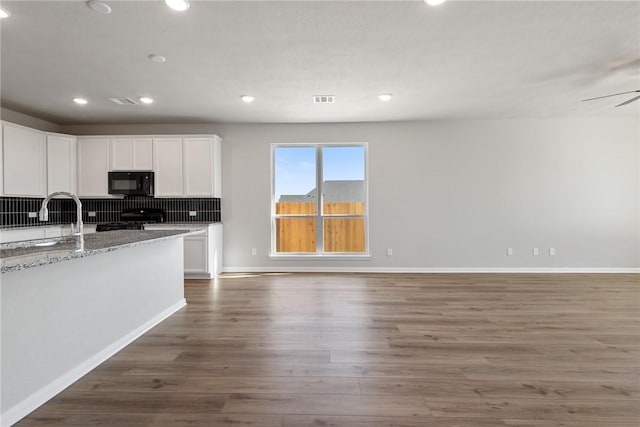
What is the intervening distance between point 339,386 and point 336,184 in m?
4.11

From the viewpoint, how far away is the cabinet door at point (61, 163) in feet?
16.2

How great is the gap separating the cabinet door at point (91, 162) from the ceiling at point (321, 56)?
1.67 ft

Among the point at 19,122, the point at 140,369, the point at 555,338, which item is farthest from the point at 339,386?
the point at 19,122

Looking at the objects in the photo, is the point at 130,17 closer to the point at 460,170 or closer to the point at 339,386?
the point at 339,386

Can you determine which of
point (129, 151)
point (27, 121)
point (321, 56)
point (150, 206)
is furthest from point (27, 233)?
point (321, 56)

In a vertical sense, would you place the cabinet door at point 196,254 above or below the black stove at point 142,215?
below

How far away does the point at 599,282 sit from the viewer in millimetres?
4723

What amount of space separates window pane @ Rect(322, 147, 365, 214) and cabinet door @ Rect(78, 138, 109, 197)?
12.0 ft

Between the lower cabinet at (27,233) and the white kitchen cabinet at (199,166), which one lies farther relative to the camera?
the white kitchen cabinet at (199,166)

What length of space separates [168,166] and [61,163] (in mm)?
1605

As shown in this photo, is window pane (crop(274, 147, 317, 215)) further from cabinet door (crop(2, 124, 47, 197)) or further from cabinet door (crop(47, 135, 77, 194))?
cabinet door (crop(2, 124, 47, 197))

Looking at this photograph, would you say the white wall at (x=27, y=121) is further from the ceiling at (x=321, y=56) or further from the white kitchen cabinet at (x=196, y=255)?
the white kitchen cabinet at (x=196, y=255)

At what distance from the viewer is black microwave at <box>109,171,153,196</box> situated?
5.16m

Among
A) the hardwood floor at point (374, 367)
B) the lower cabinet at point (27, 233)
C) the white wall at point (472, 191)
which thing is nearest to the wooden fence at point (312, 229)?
the white wall at point (472, 191)
